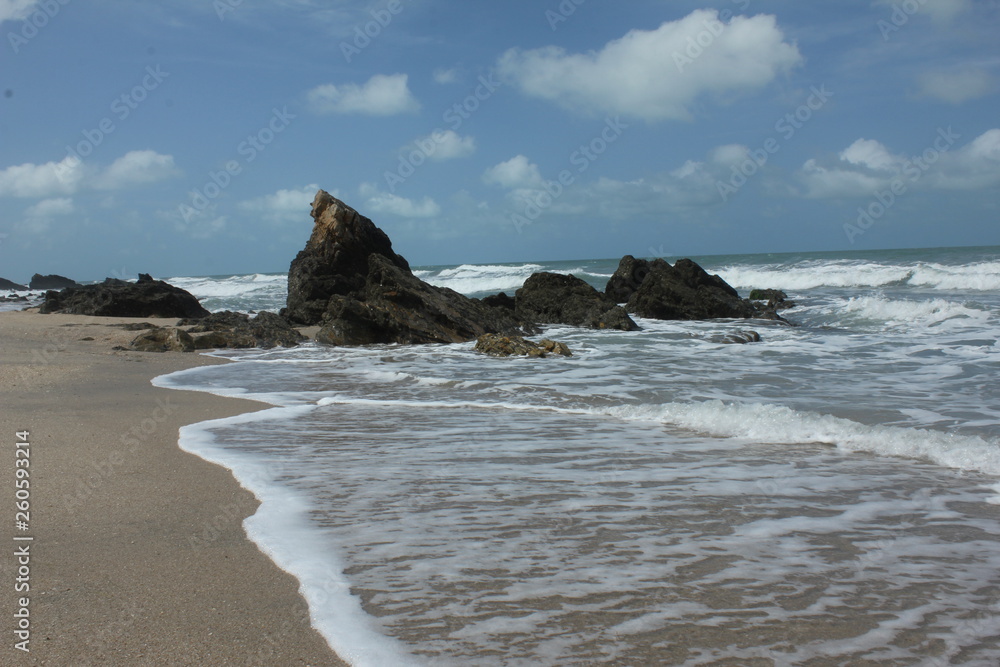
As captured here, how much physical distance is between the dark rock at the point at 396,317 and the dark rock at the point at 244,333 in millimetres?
699

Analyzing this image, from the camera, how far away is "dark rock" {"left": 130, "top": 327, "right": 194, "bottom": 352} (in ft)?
38.2

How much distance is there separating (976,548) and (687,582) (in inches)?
56.3

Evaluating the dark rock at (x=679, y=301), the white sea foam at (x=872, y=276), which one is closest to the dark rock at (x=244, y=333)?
the dark rock at (x=679, y=301)

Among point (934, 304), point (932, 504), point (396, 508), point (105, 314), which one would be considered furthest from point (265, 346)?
point (934, 304)

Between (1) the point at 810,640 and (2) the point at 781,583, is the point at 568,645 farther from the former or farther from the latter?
(2) the point at 781,583

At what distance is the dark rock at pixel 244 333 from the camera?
12.5 m

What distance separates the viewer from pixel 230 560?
2.84m

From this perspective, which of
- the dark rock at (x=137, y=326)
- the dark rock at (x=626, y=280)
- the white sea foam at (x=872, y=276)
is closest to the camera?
the dark rock at (x=137, y=326)

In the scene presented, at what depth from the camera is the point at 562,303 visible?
57.4ft

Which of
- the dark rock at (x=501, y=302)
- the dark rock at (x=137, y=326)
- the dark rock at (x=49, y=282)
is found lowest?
the dark rock at (x=137, y=326)

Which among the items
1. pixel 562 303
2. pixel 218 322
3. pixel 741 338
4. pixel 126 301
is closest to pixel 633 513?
pixel 741 338

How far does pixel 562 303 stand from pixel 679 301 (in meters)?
3.04

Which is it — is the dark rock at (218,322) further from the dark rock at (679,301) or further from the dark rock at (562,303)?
the dark rock at (679,301)

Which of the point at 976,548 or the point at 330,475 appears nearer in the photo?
the point at 976,548
